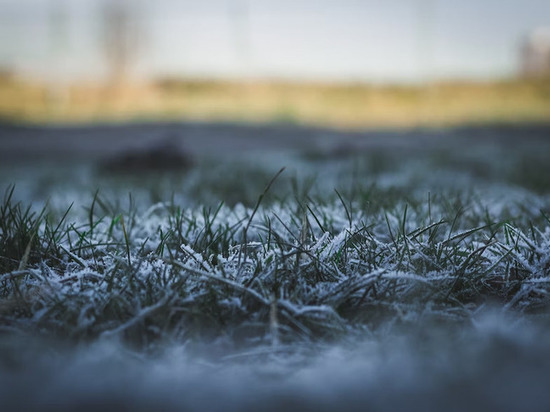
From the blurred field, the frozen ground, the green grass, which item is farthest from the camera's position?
the blurred field

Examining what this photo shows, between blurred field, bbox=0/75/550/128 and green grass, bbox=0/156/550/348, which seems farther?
blurred field, bbox=0/75/550/128

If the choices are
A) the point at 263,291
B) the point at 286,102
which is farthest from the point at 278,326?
the point at 286,102

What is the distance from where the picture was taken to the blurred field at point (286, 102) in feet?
38.1

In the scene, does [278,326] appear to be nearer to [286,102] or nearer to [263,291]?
[263,291]

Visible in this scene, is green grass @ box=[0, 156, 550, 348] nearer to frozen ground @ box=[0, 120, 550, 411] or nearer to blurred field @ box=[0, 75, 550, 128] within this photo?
frozen ground @ box=[0, 120, 550, 411]

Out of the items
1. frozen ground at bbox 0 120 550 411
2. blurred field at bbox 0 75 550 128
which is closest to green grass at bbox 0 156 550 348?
frozen ground at bbox 0 120 550 411

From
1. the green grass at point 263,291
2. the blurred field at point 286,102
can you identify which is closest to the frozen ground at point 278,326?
the green grass at point 263,291

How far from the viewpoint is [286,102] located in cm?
1379

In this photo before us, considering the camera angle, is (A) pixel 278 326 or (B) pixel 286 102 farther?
(B) pixel 286 102

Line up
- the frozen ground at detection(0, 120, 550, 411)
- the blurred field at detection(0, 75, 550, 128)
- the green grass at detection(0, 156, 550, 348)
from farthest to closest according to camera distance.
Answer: the blurred field at detection(0, 75, 550, 128) → the green grass at detection(0, 156, 550, 348) → the frozen ground at detection(0, 120, 550, 411)

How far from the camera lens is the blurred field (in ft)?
38.1

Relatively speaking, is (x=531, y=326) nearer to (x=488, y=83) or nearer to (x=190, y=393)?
(x=190, y=393)

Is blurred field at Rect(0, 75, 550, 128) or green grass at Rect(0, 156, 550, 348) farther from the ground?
blurred field at Rect(0, 75, 550, 128)

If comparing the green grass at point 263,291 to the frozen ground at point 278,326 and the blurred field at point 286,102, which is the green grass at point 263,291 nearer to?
the frozen ground at point 278,326
